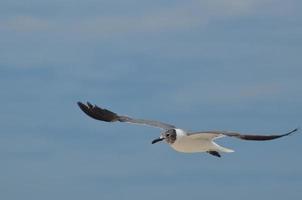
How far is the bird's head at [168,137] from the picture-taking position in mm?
35969

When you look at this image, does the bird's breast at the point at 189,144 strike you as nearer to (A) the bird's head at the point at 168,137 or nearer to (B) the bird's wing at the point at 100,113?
(A) the bird's head at the point at 168,137

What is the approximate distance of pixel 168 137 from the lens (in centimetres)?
3619

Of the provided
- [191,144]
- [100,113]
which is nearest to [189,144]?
[191,144]

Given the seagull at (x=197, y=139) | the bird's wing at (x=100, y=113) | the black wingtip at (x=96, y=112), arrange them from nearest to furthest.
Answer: the seagull at (x=197, y=139) → the bird's wing at (x=100, y=113) → the black wingtip at (x=96, y=112)

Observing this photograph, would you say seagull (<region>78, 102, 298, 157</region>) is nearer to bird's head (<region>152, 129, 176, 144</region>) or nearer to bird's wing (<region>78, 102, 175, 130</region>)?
bird's head (<region>152, 129, 176, 144</region>)

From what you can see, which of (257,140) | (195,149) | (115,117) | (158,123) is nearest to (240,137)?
(257,140)

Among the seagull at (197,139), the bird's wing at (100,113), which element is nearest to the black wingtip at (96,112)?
the bird's wing at (100,113)

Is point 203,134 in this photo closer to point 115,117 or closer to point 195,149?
point 195,149

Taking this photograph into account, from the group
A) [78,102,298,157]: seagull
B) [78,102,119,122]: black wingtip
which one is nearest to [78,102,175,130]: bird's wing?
[78,102,119,122]: black wingtip

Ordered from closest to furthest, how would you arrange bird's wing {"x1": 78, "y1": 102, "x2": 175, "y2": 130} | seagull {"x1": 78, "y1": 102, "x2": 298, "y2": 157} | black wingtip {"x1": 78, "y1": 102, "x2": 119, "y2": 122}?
1. seagull {"x1": 78, "y1": 102, "x2": 298, "y2": 157}
2. bird's wing {"x1": 78, "y1": 102, "x2": 175, "y2": 130}
3. black wingtip {"x1": 78, "y1": 102, "x2": 119, "y2": 122}

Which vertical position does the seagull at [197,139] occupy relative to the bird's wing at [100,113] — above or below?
below

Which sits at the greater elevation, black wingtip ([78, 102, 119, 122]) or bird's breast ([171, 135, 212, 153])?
black wingtip ([78, 102, 119, 122])

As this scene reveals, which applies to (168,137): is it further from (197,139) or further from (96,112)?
(96,112)

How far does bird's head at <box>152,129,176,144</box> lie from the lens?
36.0m
